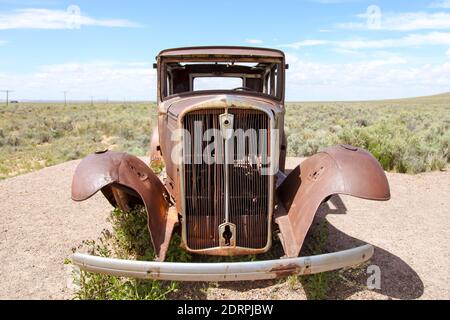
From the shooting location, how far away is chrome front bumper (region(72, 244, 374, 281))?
3070mm

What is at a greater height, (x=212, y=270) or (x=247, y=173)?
(x=247, y=173)

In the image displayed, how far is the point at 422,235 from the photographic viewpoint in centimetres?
557

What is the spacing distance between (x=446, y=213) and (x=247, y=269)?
493 cm

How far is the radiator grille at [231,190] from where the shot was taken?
147 inches

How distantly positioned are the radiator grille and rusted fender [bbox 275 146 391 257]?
310mm

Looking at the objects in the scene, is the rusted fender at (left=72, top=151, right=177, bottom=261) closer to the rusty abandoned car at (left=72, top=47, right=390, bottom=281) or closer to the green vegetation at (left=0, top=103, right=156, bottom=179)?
the rusty abandoned car at (left=72, top=47, right=390, bottom=281)

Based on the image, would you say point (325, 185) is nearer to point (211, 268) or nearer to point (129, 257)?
point (211, 268)

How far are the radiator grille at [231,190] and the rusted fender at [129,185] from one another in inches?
11.8

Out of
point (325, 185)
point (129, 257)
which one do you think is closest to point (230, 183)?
point (325, 185)

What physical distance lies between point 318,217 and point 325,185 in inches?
94.3

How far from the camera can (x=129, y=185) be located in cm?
374

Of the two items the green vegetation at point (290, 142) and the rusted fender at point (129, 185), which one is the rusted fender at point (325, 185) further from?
the green vegetation at point (290, 142)
